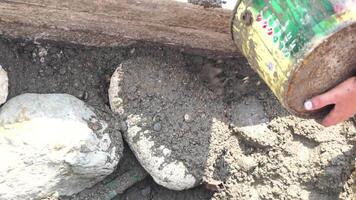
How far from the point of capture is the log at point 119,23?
2672 millimetres

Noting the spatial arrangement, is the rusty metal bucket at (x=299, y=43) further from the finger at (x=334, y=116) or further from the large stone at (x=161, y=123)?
the large stone at (x=161, y=123)

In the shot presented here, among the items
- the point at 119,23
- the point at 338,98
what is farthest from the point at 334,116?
the point at 119,23

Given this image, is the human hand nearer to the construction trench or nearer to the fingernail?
the fingernail

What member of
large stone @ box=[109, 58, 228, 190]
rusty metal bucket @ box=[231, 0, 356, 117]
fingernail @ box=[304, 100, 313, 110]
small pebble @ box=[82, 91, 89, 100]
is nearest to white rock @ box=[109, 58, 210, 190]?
large stone @ box=[109, 58, 228, 190]

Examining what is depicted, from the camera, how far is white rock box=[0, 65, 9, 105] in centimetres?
276

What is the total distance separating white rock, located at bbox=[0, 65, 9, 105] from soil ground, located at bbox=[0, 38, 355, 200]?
0.40ft

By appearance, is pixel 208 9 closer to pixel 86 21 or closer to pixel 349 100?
pixel 86 21

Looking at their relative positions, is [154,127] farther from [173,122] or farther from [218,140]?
[218,140]

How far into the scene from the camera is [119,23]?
280cm

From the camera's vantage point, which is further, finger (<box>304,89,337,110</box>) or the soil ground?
the soil ground

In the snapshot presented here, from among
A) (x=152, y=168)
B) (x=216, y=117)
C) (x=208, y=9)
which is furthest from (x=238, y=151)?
(x=208, y=9)

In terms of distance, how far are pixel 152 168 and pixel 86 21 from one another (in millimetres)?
773

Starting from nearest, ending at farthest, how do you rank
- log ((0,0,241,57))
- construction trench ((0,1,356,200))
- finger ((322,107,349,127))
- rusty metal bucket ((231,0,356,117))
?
rusty metal bucket ((231,0,356,117))
finger ((322,107,349,127))
log ((0,0,241,57))
construction trench ((0,1,356,200))

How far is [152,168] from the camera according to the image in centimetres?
294
